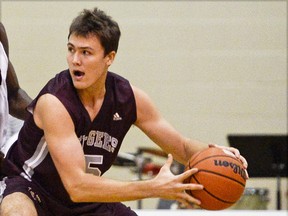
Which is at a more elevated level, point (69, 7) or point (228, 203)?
point (69, 7)

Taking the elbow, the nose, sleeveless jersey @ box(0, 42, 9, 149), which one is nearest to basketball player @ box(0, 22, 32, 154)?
sleeveless jersey @ box(0, 42, 9, 149)

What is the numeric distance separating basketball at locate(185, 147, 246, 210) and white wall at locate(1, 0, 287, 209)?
4567mm

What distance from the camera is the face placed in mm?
3742

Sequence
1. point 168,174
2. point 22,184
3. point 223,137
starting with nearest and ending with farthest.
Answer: point 168,174, point 22,184, point 223,137

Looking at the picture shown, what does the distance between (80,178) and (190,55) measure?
16.1 feet

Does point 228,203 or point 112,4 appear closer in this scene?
point 228,203

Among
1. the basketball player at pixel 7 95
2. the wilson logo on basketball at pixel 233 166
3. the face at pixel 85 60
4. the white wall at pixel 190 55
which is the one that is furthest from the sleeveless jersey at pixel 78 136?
the white wall at pixel 190 55

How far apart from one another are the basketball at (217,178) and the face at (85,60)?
0.64 meters

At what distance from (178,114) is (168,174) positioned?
16.0ft

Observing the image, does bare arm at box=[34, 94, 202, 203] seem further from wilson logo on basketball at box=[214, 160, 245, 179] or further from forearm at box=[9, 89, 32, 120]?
forearm at box=[9, 89, 32, 120]

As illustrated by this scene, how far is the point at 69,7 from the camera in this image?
8367mm

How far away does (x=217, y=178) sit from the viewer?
3.61 metres

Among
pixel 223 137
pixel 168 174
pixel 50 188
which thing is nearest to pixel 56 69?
pixel 223 137

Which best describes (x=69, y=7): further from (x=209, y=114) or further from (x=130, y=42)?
(x=209, y=114)
